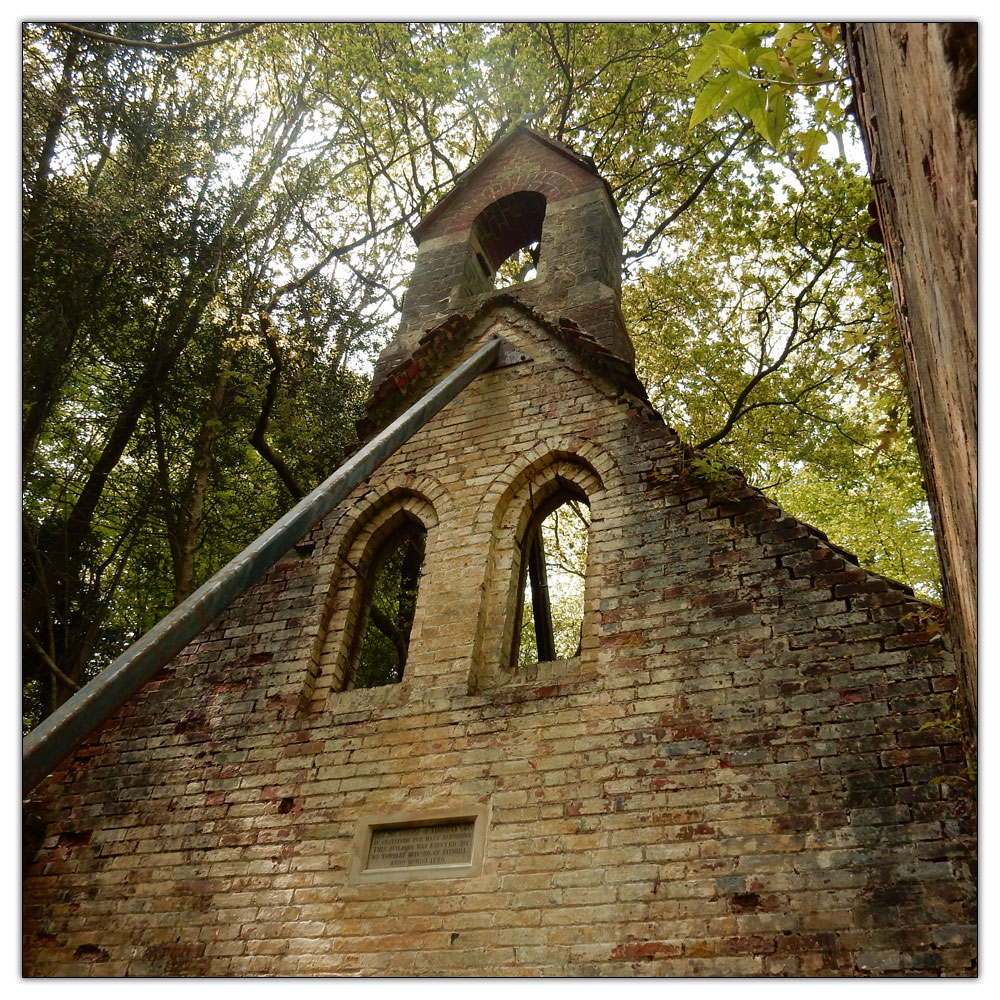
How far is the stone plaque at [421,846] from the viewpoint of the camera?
5.04 meters

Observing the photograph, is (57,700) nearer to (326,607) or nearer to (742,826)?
(326,607)

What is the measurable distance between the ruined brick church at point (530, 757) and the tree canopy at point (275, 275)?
3.51 meters

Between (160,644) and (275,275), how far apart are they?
10.00 meters

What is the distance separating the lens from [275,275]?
12344 mm

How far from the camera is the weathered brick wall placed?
14.0ft

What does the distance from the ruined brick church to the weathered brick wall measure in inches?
0.6

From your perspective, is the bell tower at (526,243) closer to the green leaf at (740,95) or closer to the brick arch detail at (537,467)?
the brick arch detail at (537,467)

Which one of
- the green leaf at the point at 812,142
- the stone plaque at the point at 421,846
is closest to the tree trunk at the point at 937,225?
the green leaf at the point at 812,142

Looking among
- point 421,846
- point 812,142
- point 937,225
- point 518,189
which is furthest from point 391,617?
point 937,225

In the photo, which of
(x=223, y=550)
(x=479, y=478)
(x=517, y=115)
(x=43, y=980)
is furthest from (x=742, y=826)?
(x=517, y=115)

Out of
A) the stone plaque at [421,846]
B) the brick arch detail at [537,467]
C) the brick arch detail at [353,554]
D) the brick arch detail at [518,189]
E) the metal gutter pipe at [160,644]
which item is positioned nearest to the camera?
the metal gutter pipe at [160,644]

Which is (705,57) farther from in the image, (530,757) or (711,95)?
(530,757)

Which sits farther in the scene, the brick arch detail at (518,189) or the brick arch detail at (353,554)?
the brick arch detail at (518,189)

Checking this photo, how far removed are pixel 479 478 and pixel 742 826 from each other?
3.39 m
